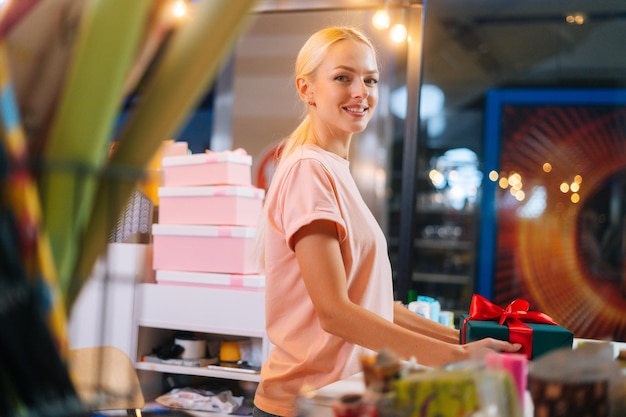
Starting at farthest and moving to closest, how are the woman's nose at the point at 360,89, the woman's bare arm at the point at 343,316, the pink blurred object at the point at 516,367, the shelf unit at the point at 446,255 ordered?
the shelf unit at the point at 446,255, the woman's nose at the point at 360,89, the woman's bare arm at the point at 343,316, the pink blurred object at the point at 516,367

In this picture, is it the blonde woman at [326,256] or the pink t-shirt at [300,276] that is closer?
the blonde woman at [326,256]

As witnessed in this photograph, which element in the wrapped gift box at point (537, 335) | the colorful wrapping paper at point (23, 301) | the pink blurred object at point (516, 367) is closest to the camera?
the colorful wrapping paper at point (23, 301)

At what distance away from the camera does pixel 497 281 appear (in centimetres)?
614

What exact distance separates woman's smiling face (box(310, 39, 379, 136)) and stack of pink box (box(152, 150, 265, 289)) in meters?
1.82

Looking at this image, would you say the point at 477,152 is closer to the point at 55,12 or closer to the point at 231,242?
the point at 231,242

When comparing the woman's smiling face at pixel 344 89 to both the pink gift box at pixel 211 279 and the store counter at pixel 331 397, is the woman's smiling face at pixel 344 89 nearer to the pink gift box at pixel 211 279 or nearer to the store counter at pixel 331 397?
the store counter at pixel 331 397

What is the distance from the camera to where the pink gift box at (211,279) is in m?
3.26

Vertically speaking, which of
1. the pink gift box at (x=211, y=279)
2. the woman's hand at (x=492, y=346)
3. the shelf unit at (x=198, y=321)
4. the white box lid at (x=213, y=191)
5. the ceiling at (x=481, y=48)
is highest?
the ceiling at (x=481, y=48)

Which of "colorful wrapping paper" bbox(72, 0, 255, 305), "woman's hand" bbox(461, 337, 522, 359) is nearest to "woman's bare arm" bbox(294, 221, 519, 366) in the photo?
"woman's hand" bbox(461, 337, 522, 359)

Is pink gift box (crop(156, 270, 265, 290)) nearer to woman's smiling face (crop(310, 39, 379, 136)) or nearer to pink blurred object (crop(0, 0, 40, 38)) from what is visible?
woman's smiling face (crop(310, 39, 379, 136))

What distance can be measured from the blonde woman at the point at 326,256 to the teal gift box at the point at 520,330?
0.20ft

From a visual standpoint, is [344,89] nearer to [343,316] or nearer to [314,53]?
[314,53]

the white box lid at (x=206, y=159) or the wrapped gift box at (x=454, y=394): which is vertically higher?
the white box lid at (x=206, y=159)

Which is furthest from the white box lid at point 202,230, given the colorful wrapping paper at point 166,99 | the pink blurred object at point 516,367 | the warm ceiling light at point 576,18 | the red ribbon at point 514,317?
the warm ceiling light at point 576,18
